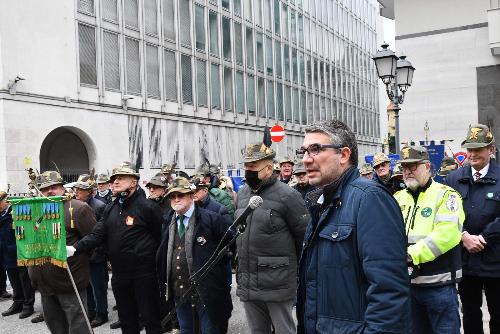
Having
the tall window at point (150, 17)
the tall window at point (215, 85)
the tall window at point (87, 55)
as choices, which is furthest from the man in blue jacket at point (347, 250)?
the tall window at point (215, 85)

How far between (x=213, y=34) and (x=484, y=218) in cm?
2911

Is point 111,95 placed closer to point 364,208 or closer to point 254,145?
point 254,145

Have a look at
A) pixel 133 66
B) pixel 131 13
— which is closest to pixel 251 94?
pixel 133 66

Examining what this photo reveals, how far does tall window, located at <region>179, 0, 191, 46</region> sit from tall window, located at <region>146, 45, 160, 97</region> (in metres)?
2.66

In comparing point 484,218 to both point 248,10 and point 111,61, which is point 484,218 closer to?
point 111,61

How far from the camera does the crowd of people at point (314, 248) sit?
2.61m

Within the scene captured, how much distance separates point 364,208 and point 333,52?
5137 centimetres

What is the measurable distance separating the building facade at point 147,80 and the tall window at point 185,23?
6 cm

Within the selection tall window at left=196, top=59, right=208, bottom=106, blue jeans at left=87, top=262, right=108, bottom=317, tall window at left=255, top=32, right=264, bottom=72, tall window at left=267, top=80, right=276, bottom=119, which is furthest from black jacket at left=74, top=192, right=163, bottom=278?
tall window at left=267, top=80, right=276, bottom=119

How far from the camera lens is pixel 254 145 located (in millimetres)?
5109

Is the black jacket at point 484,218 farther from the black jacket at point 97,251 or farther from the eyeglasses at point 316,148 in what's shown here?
the black jacket at point 97,251

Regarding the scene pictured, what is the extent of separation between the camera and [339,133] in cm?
286

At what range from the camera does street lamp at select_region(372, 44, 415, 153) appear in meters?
11.2

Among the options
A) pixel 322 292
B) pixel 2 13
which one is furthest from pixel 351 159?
pixel 2 13
